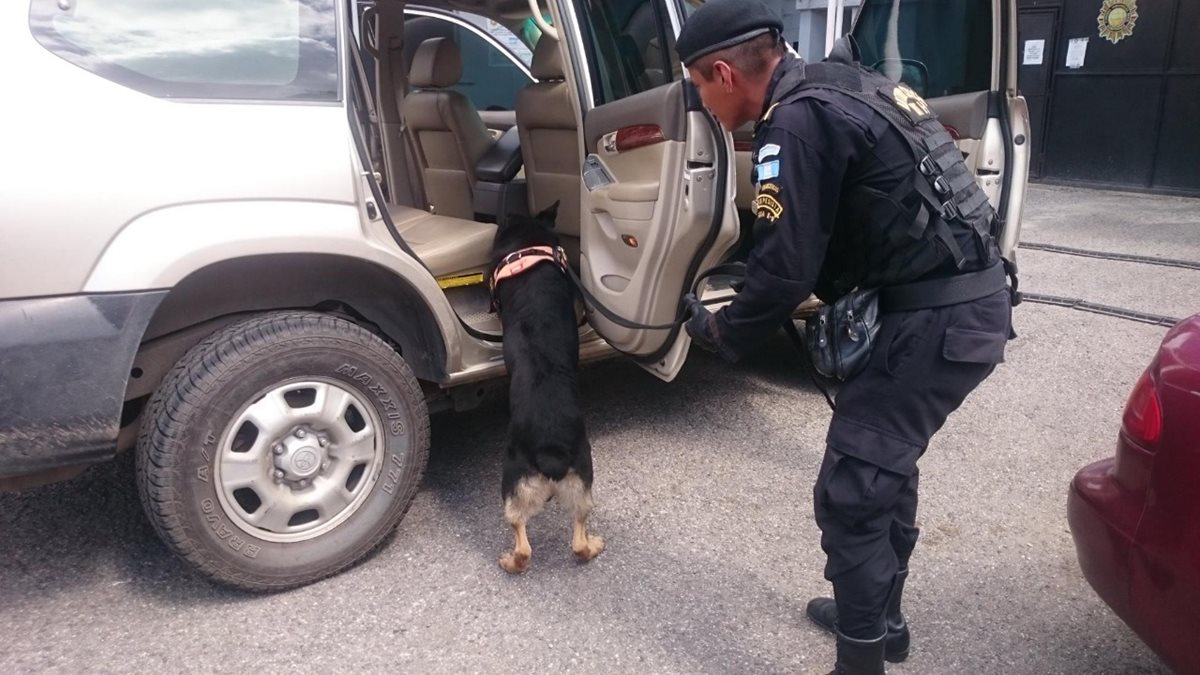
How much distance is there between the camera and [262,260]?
2.66m

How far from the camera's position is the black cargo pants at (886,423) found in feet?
6.72

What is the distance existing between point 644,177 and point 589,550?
1.33 meters

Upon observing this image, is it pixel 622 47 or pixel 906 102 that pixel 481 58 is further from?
pixel 906 102

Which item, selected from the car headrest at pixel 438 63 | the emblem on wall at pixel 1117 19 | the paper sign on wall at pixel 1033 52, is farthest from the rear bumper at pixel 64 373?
the paper sign on wall at pixel 1033 52

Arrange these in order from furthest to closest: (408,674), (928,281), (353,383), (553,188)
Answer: (553,188)
(353,383)
(408,674)
(928,281)

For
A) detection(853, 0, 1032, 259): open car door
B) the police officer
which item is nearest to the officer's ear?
the police officer

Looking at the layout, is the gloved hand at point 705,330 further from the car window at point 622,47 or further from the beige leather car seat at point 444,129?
the beige leather car seat at point 444,129

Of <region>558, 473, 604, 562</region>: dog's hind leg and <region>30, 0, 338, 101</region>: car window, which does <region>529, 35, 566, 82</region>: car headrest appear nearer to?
<region>30, 0, 338, 101</region>: car window

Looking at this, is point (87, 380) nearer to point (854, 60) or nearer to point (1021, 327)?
point (854, 60)

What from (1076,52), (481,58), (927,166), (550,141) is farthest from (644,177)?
(1076,52)

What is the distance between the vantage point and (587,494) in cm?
291

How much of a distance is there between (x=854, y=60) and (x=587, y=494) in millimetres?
1577

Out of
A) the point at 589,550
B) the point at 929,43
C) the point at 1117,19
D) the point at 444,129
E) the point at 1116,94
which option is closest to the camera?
the point at 589,550

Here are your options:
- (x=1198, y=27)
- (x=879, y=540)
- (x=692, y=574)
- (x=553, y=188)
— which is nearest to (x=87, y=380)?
(x=692, y=574)
